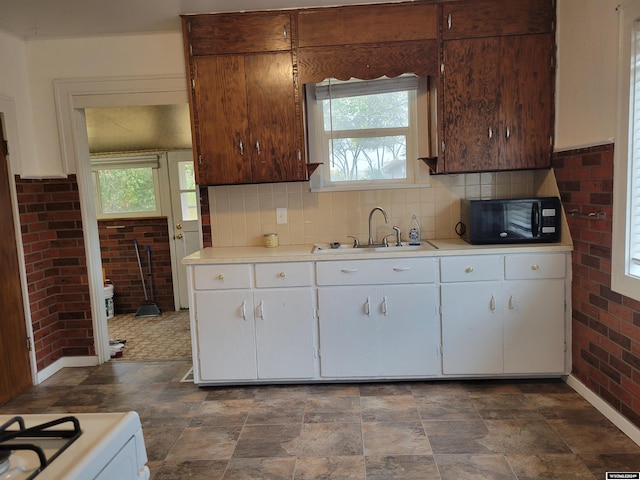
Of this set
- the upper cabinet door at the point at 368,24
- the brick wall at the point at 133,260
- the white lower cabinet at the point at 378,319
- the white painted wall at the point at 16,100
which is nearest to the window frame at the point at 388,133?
the upper cabinet door at the point at 368,24

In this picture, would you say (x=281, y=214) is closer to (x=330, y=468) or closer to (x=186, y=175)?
(x=330, y=468)

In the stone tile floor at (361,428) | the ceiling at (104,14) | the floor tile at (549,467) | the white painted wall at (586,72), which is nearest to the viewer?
the floor tile at (549,467)

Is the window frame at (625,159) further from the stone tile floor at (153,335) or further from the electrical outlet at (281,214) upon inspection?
the stone tile floor at (153,335)

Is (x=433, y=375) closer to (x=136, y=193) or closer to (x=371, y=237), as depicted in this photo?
(x=371, y=237)

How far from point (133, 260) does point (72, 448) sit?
4.73m

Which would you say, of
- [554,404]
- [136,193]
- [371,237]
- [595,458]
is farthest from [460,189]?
[136,193]

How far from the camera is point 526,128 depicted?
9.08ft

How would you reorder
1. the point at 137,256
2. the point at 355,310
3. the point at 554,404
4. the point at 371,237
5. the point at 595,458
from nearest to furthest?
the point at 595,458, the point at 554,404, the point at 355,310, the point at 371,237, the point at 137,256

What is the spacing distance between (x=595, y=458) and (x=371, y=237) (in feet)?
5.91

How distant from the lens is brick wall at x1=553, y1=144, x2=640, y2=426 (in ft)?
7.02

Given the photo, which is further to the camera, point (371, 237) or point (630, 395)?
point (371, 237)

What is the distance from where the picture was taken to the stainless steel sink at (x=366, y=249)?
2758mm

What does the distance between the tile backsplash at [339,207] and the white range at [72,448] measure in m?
2.34

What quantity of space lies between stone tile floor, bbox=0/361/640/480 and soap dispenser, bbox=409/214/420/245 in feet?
3.20
